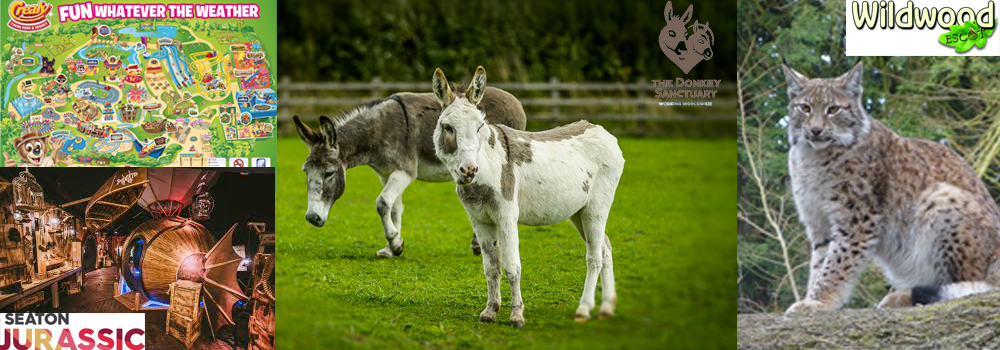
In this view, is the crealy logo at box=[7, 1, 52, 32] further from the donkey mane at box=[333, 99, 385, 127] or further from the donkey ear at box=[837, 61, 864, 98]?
the donkey ear at box=[837, 61, 864, 98]

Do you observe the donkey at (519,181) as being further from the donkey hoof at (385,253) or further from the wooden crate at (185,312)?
the wooden crate at (185,312)

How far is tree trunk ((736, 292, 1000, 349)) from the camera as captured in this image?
518cm

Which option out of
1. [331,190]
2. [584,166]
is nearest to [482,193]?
[584,166]

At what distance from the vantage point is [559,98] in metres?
7.46

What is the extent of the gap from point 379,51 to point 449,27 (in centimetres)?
85

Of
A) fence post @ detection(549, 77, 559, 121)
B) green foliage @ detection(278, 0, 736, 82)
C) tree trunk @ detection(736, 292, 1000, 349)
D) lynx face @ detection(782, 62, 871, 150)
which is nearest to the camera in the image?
tree trunk @ detection(736, 292, 1000, 349)

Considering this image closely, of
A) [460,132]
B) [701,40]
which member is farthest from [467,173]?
[701,40]

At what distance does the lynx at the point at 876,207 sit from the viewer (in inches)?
210

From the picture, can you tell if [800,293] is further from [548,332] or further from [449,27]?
[449,27]

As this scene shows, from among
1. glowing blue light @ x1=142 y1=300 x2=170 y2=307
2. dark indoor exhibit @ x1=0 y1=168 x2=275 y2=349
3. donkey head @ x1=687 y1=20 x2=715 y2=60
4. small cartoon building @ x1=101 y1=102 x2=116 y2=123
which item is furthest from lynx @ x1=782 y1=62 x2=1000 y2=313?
small cartoon building @ x1=101 y1=102 x2=116 y2=123

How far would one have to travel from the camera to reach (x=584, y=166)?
485 cm

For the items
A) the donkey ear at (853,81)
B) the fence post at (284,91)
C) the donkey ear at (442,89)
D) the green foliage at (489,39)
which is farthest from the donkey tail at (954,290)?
the fence post at (284,91)

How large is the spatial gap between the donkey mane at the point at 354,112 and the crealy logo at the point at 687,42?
2220mm

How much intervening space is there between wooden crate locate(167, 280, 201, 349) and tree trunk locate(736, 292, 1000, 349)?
3433 millimetres
